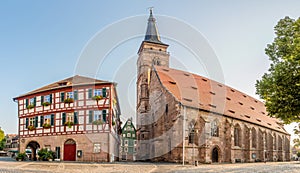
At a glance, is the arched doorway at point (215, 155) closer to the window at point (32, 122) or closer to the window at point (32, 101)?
the window at point (32, 122)

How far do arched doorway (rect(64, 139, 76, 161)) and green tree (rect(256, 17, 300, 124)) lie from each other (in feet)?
68.1

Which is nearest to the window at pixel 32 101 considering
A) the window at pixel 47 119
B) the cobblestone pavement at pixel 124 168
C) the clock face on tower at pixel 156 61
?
the window at pixel 47 119

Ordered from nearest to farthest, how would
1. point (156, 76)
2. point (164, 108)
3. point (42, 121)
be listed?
point (42, 121) < point (164, 108) < point (156, 76)

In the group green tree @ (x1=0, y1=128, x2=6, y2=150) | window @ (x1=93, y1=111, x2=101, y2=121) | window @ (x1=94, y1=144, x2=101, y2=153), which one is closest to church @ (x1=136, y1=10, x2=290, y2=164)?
window @ (x1=94, y1=144, x2=101, y2=153)

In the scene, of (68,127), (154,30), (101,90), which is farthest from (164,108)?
(154,30)

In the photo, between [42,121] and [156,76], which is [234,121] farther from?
[42,121]

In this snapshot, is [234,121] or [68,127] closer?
[68,127]

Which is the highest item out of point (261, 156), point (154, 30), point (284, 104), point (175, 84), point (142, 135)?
point (154, 30)

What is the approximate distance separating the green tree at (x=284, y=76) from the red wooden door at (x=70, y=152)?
2082 cm

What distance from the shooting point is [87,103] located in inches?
1292

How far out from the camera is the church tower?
46.9 m

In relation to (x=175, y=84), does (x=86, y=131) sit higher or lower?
lower

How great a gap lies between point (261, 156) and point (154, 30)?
88.9ft

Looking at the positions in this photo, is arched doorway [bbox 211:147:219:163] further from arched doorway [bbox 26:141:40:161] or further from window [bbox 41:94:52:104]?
arched doorway [bbox 26:141:40:161]
